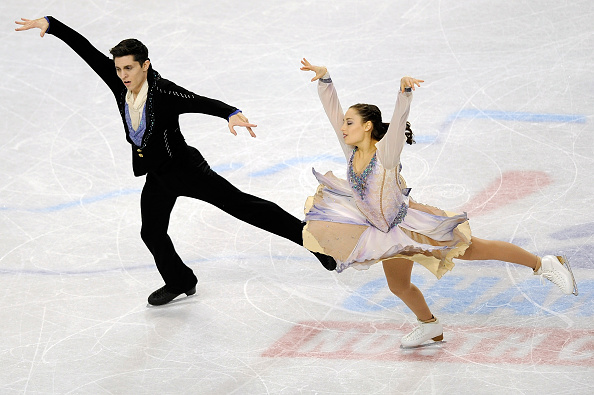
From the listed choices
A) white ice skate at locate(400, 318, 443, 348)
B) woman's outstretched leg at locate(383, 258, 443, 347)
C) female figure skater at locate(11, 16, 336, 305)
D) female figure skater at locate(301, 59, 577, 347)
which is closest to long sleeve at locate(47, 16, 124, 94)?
female figure skater at locate(11, 16, 336, 305)

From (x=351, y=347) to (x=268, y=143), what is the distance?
2.74m

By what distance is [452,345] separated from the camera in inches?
176

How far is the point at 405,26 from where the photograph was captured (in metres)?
8.12

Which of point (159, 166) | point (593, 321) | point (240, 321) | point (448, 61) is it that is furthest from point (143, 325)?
point (448, 61)

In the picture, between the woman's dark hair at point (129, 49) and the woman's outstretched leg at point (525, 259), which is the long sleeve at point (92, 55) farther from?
the woman's outstretched leg at point (525, 259)

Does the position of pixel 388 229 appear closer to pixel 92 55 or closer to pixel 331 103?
pixel 331 103

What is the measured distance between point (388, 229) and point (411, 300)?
366 millimetres

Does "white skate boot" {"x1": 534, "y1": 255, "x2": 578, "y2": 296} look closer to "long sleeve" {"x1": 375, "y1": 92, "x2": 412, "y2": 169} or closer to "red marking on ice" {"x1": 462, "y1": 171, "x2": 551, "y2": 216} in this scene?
"long sleeve" {"x1": 375, "y1": 92, "x2": 412, "y2": 169}

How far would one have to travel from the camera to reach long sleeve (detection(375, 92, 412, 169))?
4102 mm

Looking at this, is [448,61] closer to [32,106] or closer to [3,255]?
[32,106]

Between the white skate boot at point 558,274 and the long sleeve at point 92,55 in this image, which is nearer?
the white skate boot at point 558,274

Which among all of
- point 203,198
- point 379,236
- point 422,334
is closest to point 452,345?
point 422,334

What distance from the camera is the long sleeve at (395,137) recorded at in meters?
4.10

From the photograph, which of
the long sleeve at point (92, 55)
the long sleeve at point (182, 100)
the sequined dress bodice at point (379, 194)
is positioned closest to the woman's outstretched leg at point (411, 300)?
the sequined dress bodice at point (379, 194)
